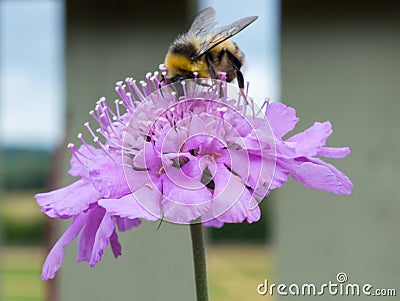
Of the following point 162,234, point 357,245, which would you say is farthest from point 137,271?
point 357,245

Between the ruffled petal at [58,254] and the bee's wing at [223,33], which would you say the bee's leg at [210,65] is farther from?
the ruffled petal at [58,254]

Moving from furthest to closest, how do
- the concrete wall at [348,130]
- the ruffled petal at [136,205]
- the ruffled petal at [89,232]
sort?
the concrete wall at [348,130]
the ruffled petal at [89,232]
the ruffled petal at [136,205]

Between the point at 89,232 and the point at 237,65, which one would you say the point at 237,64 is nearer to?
the point at 237,65

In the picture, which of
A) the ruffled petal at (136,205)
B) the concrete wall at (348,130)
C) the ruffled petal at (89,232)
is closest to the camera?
the ruffled petal at (136,205)

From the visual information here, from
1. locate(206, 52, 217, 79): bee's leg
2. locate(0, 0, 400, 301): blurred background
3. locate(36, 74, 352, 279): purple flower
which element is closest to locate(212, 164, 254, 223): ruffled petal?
locate(36, 74, 352, 279): purple flower

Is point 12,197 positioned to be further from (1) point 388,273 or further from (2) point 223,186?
(2) point 223,186

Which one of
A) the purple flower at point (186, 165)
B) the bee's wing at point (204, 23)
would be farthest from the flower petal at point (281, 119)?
the bee's wing at point (204, 23)

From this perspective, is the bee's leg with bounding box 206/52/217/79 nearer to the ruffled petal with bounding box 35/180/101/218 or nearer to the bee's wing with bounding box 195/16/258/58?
the bee's wing with bounding box 195/16/258/58
